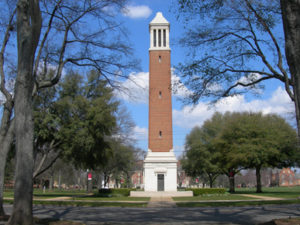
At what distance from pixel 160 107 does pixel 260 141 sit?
1429 centimetres

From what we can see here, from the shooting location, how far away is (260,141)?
4106 centimetres

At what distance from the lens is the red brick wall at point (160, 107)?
36906 millimetres

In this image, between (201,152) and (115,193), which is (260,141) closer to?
(201,152)

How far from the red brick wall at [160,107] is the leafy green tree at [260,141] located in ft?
33.3

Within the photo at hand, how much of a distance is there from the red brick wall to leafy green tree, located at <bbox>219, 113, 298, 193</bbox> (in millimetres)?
10159

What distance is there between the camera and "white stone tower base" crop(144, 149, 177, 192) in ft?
120

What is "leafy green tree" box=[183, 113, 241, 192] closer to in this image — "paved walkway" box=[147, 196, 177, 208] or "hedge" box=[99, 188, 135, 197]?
"hedge" box=[99, 188, 135, 197]

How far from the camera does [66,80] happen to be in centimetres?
3142

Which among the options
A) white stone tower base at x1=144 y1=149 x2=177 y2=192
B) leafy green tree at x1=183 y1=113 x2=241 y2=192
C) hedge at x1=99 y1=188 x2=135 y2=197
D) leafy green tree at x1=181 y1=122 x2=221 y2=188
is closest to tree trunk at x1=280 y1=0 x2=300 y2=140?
white stone tower base at x1=144 y1=149 x2=177 y2=192

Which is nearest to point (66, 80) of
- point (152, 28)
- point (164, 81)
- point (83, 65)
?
point (164, 81)

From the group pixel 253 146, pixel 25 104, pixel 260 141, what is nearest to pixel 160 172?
pixel 253 146

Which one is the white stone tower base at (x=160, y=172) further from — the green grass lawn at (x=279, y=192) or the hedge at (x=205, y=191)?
the green grass lawn at (x=279, y=192)

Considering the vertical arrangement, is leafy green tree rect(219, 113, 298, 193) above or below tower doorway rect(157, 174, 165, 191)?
above

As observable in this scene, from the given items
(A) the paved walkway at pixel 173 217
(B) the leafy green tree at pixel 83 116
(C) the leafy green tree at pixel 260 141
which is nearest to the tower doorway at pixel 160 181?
(B) the leafy green tree at pixel 83 116
